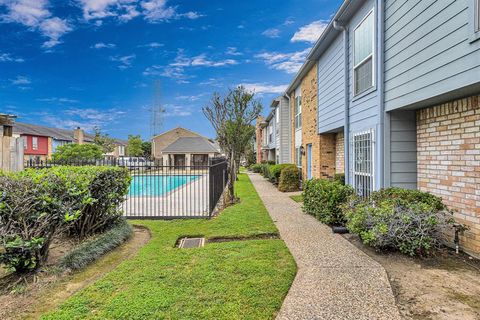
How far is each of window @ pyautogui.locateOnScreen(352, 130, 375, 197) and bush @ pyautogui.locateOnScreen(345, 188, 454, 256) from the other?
5.84ft

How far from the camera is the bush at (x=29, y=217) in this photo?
13.1ft

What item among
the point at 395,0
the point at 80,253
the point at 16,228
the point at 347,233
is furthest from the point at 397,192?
the point at 16,228

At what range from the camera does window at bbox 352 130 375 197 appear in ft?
23.0

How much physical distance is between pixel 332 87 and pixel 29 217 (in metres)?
9.41

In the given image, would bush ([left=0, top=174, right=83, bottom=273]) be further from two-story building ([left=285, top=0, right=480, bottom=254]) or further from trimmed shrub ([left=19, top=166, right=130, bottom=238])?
two-story building ([left=285, top=0, right=480, bottom=254])

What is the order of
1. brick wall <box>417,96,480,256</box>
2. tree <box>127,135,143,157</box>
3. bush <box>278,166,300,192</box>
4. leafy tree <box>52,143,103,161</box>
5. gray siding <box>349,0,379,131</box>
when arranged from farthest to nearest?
1. tree <box>127,135,143,157</box>
2. leafy tree <box>52,143,103,161</box>
3. bush <box>278,166,300,192</box>
4. gray siding <box>349,0,379,131</box>
5. brick wall <box>417,96,480,256</box>

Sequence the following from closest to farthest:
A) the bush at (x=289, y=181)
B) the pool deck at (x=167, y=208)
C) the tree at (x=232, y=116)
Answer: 1. the pool deck at (x=167, y=208)
2. the tree at (x=232, y=116)
3. the bush at (x=289, y=181)

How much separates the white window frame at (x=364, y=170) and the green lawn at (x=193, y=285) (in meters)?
2.99

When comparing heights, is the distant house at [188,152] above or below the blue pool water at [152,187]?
above

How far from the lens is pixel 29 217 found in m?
4.16

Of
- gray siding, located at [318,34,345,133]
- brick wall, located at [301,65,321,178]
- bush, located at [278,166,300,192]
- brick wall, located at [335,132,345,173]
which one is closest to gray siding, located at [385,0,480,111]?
gray siding, located at [318,34,345,133]

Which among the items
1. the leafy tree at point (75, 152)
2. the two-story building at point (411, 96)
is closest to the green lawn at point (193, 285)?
the two-story building at point (411, 96)

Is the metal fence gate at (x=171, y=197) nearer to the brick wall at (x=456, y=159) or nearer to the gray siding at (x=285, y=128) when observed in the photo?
the brick wall at (x=456, y=159)

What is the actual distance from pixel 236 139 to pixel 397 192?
7367 mm
